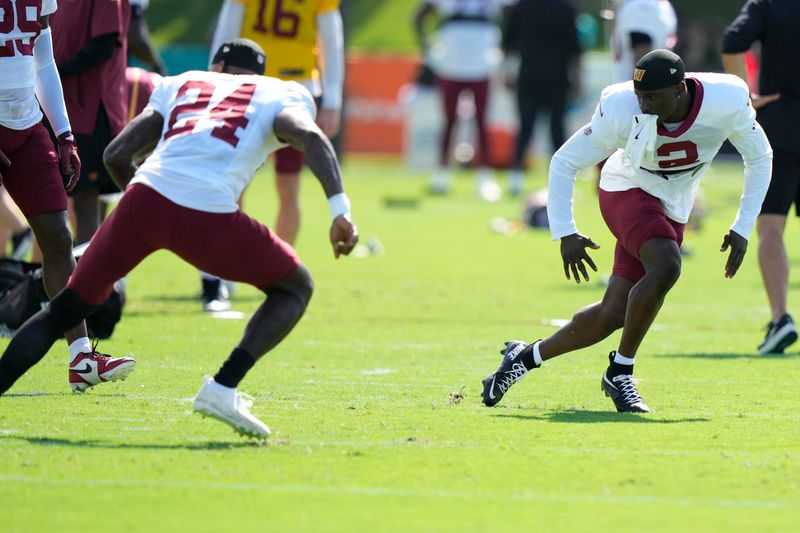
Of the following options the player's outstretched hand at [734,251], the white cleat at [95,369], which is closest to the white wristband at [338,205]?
the white cleat at [95,369]

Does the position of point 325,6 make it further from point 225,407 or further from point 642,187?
point 225,407

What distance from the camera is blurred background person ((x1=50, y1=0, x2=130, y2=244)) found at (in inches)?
370

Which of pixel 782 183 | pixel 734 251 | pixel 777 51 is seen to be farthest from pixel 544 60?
pixel 734 251

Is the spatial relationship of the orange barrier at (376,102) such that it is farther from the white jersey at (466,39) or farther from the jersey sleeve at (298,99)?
the jersey sleeve at (298,99)

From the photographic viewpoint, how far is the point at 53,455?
5652 millimetres

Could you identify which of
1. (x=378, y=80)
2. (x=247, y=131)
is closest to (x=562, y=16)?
(x=378, y=80)

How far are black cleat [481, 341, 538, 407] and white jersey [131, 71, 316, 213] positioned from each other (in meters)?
1.68

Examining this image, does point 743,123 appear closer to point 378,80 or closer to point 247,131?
point 247,131

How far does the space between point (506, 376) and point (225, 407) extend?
1764 mm

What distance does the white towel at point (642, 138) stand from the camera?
22.2ft

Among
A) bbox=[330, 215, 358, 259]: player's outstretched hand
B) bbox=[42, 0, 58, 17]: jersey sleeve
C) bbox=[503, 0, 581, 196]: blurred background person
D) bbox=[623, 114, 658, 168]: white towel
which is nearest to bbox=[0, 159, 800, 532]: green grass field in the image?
bbox=[330, 215, 358, 259]: player's outstretched hand

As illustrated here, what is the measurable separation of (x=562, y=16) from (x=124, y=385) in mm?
13705

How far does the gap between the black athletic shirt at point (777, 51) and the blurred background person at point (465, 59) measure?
1092 centimetres

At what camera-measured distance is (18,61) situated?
7121 millimetres
